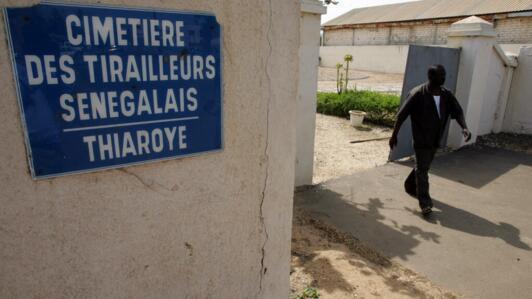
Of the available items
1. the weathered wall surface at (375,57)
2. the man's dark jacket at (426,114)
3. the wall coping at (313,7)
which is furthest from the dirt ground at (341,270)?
the weathered wall surface at (375,57)

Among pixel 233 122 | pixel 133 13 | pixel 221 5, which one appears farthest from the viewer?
pixel 233 122

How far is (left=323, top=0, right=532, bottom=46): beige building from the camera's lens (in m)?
19.2

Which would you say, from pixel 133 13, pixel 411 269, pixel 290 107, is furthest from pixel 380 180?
pixel 133 13

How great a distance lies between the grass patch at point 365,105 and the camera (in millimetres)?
9562

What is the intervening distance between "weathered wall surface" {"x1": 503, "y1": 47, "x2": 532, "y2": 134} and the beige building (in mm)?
14048

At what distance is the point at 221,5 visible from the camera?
58.6 inches

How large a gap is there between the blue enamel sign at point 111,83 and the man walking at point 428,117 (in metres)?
3.03

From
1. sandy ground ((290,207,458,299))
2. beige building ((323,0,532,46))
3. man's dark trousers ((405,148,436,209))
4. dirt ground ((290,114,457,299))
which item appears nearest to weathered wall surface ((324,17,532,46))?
beige building ((323,0,532,46))

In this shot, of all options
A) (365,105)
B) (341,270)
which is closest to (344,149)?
(365,105)

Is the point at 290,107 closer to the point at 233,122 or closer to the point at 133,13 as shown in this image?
the point at 233,122

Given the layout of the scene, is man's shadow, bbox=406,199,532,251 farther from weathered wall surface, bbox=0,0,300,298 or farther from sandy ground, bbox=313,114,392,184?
weathered wall surface, bbox=0,0,300,298

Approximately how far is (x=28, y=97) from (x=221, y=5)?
31.6 inches

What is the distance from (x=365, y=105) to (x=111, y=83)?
9.32 meters

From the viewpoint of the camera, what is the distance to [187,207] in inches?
62.5
